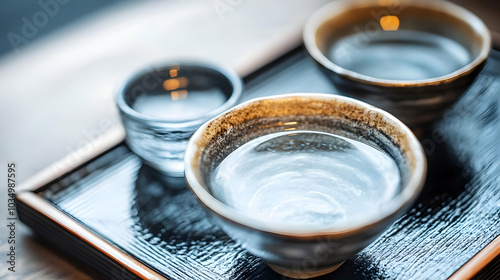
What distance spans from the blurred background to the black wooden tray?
0.05 metres

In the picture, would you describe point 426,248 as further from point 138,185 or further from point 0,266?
point 0,266

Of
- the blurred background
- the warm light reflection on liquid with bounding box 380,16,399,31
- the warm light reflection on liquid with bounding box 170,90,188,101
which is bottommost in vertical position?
the blurred background

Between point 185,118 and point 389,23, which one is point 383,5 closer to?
point 389,23

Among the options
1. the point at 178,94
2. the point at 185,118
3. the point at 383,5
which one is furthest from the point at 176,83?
the point at 383,5

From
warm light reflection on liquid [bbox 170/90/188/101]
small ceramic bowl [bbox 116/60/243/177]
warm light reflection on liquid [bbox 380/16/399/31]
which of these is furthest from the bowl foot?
warm light reflection on liquid [bbox 380/16/399/31]

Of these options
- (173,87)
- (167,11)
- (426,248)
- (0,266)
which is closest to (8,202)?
(0,266)

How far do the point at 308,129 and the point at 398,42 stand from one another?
1.09 feet

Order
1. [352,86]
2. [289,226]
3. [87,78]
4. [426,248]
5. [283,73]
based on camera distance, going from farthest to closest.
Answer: [87,78]
[283,73]
[352,86]
[426,248]
[289,226]

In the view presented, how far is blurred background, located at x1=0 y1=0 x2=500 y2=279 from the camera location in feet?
3.10

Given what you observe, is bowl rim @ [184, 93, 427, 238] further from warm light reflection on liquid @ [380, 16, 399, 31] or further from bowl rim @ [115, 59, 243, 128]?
warm light reflection on liquid @ [380, 16, 399, 31]

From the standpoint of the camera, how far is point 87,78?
1.12 meters

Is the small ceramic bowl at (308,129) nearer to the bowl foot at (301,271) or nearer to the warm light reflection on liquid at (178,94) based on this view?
the bowl foot at (301,271)

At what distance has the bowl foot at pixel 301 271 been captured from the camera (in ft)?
1.96

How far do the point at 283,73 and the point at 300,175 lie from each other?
0.32m
